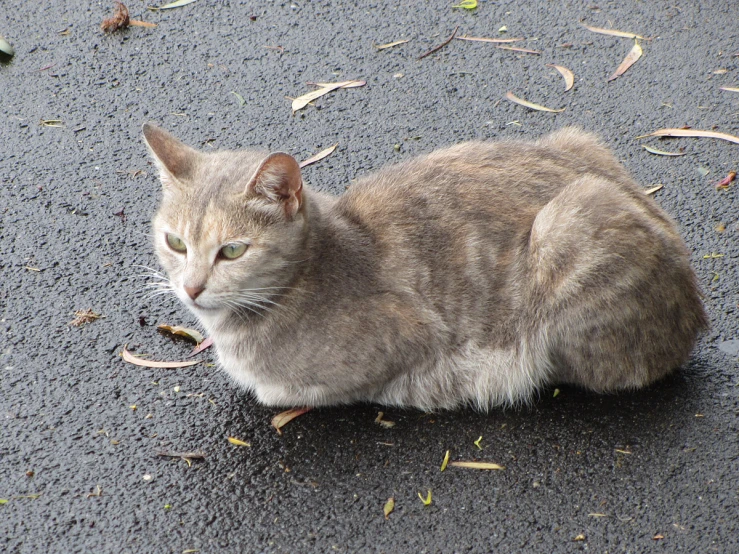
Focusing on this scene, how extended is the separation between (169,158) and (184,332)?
1.05 meters

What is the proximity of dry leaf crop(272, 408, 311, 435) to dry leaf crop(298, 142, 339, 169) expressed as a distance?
193 centimetres

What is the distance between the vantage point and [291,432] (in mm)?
3627

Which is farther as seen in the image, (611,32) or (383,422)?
(611,32)

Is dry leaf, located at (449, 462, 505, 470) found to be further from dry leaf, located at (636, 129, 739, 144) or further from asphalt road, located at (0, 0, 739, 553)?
dry leaf, located at (636, 129, 739, 144)

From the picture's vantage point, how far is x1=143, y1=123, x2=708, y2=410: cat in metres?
3.33

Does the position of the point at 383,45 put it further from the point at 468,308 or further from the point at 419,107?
the point at 468,308

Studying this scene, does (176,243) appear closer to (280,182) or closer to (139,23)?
(280,182)

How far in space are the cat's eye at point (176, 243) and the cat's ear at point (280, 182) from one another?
37 centimetres

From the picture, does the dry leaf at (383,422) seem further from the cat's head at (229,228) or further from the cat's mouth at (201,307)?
the cat's mouth at (201,307)

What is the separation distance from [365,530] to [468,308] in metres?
1.03

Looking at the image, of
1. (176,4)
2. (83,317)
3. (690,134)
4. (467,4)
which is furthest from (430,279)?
(176,4)

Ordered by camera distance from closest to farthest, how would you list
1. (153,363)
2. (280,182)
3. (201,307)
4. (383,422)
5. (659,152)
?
(280,182)
(201,307)
(383,422)
(153,363)
(659,152)

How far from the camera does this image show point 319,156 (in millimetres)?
5223

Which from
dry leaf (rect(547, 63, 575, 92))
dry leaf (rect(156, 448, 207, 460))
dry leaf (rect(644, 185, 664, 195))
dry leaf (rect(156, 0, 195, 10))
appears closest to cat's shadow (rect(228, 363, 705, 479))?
dry leaf (rect(156, 448, 207, 460))
